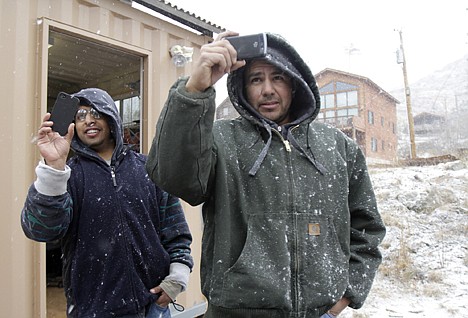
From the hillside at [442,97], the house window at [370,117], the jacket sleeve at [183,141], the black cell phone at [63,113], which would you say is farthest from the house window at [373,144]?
the jacket sleeve at [183,141]

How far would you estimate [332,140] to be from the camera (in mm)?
1694

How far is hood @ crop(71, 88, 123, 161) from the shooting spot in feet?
6.89

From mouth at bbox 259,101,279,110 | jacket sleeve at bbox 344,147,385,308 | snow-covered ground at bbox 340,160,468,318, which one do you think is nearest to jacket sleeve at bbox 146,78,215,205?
mouth at bbox 259,101,279,110

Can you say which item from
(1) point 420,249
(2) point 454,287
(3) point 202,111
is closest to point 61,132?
(3) point 202,111

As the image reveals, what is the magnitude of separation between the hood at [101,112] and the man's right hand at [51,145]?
33 cm

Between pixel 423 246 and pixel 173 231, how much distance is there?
760 cm

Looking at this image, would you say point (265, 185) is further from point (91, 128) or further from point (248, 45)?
point (91, 128)

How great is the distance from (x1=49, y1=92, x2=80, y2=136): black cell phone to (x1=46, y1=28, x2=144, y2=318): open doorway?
3.14 metres

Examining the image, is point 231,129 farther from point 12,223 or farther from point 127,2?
point 127,2

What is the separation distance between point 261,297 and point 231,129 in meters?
0.66

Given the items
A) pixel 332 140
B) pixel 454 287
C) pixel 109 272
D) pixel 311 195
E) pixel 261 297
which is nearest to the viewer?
pixel 261 297

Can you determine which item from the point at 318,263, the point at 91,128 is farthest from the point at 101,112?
the point at 318,263

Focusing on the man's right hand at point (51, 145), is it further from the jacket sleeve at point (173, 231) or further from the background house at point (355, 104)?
the background house at point (355, 104)

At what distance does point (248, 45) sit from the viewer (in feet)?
4.33
